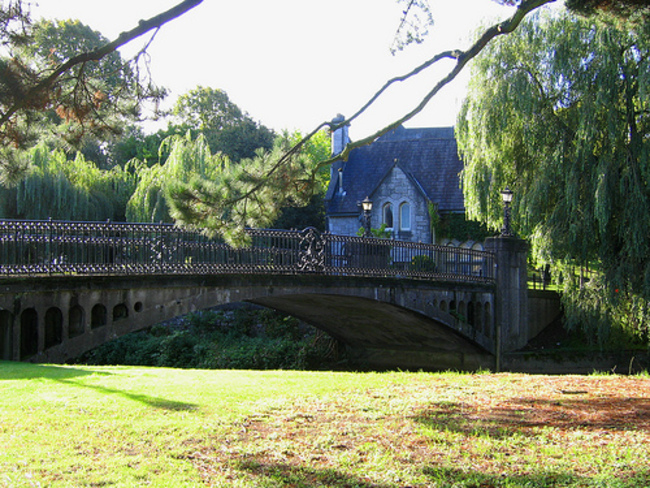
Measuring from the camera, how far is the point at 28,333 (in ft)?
43.0

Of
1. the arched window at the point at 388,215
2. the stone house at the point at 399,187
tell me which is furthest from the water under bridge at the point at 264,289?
the arched window at the point at 388,215

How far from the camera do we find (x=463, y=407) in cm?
823

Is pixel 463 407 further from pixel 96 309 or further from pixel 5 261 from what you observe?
pixel 5 261

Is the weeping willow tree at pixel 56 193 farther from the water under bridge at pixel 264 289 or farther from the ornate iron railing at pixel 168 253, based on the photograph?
the ornate iron railing at pixel 168 253

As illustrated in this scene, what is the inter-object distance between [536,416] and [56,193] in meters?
24.2

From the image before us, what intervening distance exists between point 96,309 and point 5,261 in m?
1.98

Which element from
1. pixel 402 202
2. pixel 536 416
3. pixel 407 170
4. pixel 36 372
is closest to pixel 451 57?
pixel 536 416

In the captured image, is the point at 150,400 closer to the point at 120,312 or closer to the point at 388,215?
the point at 120,312

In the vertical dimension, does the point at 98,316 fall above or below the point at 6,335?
above

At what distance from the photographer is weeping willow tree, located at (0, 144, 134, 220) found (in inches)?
1066

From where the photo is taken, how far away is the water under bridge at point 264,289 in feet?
43.0

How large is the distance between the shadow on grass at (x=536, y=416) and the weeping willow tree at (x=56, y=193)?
22.3m

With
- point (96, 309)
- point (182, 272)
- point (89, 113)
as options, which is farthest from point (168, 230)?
point (89, 113)

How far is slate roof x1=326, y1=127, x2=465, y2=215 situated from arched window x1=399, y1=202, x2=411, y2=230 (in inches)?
51.7
